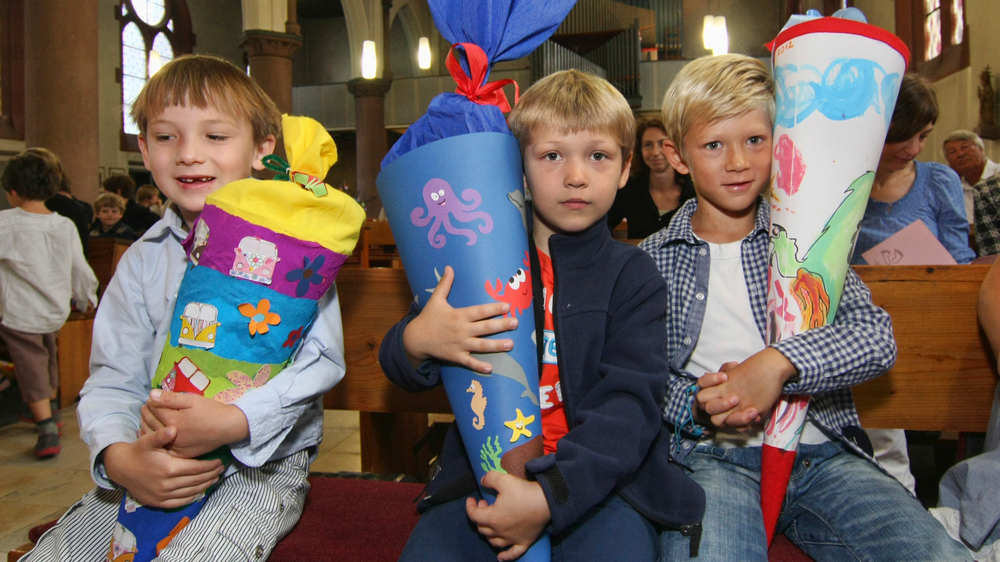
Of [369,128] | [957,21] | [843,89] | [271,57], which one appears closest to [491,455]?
[843,89]

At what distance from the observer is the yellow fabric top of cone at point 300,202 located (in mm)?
1263

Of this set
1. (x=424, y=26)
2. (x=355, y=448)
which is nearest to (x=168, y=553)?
(x=355, y=448)

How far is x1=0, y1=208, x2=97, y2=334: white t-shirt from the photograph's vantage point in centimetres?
405

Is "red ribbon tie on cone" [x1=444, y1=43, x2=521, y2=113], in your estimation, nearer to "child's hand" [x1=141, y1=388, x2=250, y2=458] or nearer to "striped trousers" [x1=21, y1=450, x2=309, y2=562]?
"child's hand" [x1=141, y1=388, x2=250, y2=458]

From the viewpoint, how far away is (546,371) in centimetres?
135

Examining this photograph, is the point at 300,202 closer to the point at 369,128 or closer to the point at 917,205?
the point at 917,205

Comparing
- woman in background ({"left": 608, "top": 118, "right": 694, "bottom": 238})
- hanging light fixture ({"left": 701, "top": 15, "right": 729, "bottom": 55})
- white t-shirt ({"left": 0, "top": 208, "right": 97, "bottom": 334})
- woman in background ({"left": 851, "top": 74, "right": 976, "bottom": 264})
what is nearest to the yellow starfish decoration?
woman in background ({"left": 851, "top": 74, "right": 976, "bottom": 264})

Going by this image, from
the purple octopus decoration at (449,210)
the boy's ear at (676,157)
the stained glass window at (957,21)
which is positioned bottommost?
the purple octopus decoration at (449,210)

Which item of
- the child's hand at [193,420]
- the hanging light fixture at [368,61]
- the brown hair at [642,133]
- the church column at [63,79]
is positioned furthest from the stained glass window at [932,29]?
the child's hand at [193,420]

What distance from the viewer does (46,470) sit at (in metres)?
3.56

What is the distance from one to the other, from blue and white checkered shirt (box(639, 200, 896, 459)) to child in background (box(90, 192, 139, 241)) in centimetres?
578

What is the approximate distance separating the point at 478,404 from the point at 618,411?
0.24 m

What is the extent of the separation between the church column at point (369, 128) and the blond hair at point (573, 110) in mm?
11804

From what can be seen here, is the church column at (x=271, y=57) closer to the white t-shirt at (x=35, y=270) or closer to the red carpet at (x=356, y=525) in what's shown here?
the white t-shirt at (x=35, y=270)
